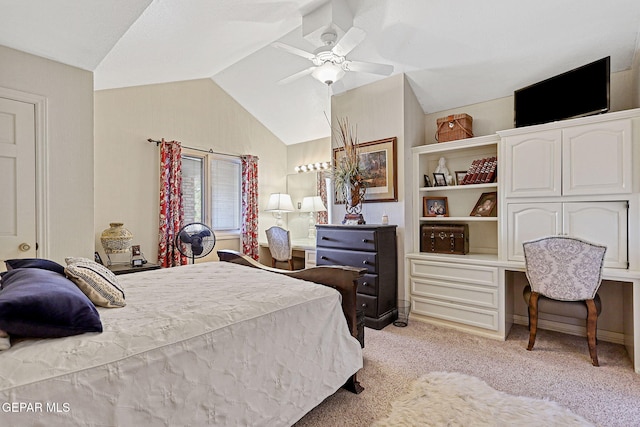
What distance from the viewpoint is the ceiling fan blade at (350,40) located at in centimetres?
293

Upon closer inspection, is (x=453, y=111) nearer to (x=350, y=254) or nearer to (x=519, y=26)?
(x=519, y=26)

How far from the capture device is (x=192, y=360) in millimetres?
1153

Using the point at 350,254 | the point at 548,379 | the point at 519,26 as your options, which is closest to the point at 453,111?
the point at 519,26

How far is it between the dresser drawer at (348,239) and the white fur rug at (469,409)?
55.0 inches

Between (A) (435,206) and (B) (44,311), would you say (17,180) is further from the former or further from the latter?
(A) (435,206)

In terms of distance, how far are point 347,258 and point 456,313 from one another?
1213 mm

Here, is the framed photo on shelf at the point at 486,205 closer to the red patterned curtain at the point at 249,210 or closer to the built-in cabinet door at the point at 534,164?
the built-in cabinet door at the point at 534,164

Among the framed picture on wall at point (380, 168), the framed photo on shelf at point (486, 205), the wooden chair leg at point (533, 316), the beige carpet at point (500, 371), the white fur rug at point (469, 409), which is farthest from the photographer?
the framed picture on wall at point (380, 168)

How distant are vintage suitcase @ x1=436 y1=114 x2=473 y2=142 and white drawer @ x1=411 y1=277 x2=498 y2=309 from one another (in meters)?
1.55

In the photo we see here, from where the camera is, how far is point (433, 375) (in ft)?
7.13

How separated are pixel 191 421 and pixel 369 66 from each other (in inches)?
104

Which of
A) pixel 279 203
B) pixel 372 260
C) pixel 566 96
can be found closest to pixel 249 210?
pixel 279 203

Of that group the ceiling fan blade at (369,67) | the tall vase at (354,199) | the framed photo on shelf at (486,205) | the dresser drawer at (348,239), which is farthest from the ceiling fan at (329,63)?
the framed photo on shelf at (486,205)

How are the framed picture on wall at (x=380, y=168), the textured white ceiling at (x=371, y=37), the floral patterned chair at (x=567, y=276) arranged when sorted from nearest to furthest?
the textured white ceiling at (x=371, y=37) < the floral patterned chair at (x=567, y=276) < the framed picture on wall at (x=380, y=168)
